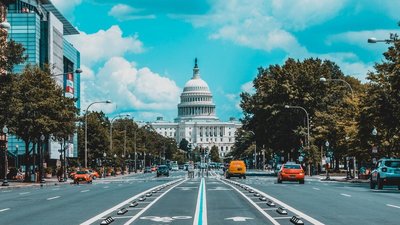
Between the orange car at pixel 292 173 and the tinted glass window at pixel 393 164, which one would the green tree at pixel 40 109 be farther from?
the tinted glass window at pixel 393 164

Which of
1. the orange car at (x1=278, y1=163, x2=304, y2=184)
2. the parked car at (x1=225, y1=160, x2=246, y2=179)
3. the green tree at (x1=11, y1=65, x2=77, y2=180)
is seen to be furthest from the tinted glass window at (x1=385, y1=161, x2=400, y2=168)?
the parked car at (x1=225, y1=160, x2=246, y2=179)

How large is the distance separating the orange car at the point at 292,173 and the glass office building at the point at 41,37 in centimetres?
6022

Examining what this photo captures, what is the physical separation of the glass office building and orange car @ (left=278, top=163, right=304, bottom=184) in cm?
6022

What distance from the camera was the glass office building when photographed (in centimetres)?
11799

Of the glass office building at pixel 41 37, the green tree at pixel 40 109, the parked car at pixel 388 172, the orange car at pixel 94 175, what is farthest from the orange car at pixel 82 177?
the glass office building at pixel 41 37

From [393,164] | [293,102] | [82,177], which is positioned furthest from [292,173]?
[293,102]

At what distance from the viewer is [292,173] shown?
55.6m

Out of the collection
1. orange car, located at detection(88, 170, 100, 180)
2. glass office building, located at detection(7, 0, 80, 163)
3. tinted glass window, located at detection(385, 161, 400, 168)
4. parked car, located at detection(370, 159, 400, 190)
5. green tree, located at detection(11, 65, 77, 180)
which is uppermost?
glass office building, located at detection(7, 0, 80, 163)

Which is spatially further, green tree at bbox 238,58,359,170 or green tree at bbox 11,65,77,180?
green tree at bbox 238,58,359,170

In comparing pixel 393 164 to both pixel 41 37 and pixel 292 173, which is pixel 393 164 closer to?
pixel 292 173

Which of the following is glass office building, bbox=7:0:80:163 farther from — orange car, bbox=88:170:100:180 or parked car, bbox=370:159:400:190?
parked car, bbox=370:159:400:190

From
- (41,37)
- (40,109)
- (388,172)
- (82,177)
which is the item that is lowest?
(82,177)

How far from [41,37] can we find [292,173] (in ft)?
247

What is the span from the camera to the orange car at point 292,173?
55022 mm
